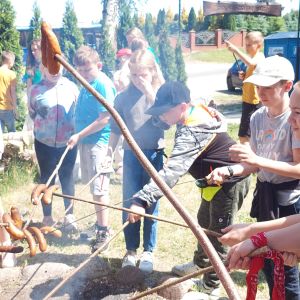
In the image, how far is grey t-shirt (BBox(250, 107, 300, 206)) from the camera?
2.29m

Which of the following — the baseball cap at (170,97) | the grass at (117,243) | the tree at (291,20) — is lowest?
the grass at (117,243)

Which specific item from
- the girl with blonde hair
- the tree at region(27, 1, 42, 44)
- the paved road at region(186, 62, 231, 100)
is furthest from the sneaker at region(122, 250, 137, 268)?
the paved road at region(186, 62, 231, 100)

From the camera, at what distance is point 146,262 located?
133 inches

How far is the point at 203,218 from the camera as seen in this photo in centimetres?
306

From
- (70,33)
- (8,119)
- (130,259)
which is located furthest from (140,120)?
(70,33)

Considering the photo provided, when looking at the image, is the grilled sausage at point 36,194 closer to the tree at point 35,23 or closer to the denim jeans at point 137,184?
the denim jeans at point 137,184

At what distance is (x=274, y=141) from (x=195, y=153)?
0.45 metres

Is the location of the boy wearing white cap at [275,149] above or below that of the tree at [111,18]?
below

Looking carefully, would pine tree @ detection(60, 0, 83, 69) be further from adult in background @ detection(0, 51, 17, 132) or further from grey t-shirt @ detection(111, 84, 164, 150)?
grey t-shirt @ detection(111, 84, 164, 150)

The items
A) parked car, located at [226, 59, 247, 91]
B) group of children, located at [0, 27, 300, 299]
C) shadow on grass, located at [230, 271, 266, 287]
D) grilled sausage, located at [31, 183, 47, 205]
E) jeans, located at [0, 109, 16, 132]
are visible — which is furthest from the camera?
parked car, located at [226, 59, 247, 91]

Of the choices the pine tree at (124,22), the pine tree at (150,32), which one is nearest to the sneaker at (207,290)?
the pine tree at (124,22)

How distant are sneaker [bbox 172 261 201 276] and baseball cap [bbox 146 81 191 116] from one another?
118 cm

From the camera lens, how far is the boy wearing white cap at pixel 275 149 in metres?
2.25

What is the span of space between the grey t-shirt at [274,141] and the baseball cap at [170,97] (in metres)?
0.38
